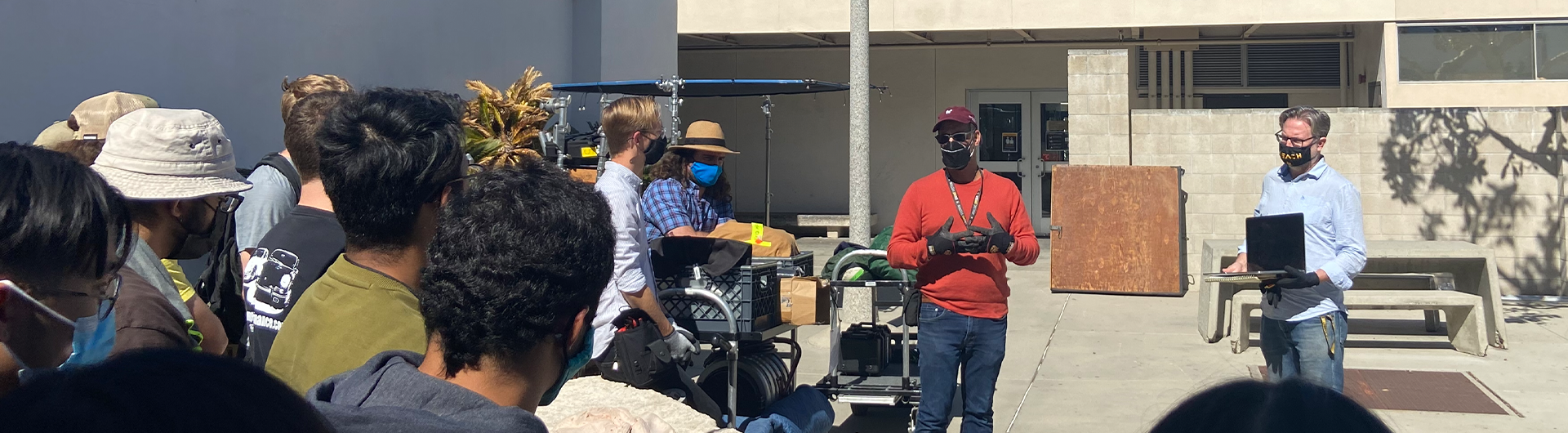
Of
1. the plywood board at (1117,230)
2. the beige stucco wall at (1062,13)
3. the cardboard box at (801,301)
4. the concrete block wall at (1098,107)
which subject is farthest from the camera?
the beige stucco wall at (1062,13)

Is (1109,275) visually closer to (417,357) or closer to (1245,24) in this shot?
(1245,24)

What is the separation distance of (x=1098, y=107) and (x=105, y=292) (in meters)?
10.5

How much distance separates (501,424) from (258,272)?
1.32m

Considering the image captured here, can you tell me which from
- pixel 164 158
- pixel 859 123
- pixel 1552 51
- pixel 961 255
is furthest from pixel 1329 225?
pixel 1552 51

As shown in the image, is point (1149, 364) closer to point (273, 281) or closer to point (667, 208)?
point (667, 208)

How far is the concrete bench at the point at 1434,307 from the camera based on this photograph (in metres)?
7.68

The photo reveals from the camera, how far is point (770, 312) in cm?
478

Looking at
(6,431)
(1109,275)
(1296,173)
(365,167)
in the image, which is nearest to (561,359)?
(365,167)

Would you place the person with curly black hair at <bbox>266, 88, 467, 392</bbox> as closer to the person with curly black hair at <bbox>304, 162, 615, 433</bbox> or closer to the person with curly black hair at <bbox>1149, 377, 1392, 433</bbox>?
the person with curly black hair at <bbox>304, 162, 615, 433</bbox>

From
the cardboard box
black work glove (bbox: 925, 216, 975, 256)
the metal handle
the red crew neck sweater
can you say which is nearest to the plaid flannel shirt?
the cardboard box

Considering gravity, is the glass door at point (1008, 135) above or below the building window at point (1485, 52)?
below

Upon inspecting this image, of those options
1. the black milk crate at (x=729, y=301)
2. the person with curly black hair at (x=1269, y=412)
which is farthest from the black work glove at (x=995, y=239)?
the person with curly black hair at (x=1269, y=412)

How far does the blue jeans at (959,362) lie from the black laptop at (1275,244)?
0.99 m

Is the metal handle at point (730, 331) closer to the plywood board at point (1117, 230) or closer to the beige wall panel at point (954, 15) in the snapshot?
the plywood board at point (1117, 230)
